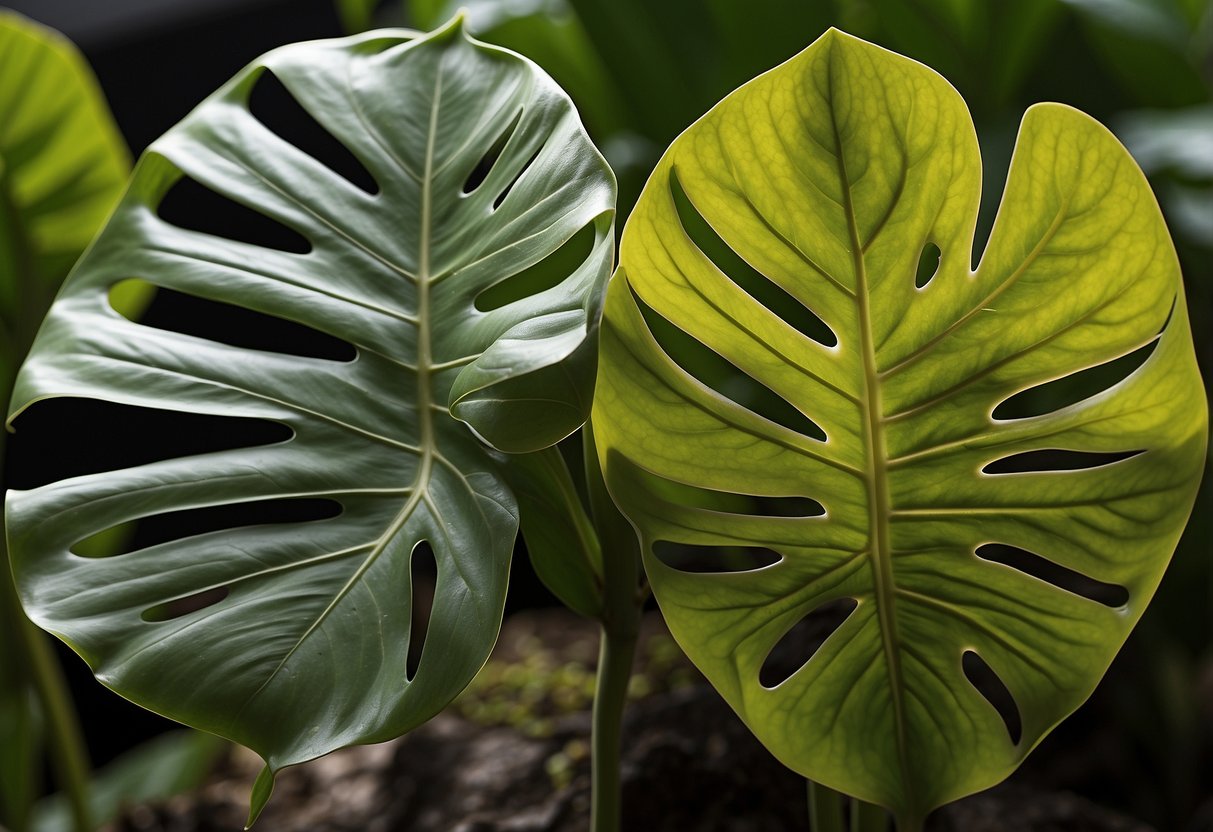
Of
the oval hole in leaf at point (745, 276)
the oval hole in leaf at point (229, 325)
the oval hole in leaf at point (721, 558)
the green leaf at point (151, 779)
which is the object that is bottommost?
the green leaf at point (151, 779)

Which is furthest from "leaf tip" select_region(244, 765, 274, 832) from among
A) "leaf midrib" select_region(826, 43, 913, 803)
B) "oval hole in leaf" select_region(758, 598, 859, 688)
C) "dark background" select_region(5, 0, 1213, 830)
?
"dark background" select_region(5, 0, 1213, 830)

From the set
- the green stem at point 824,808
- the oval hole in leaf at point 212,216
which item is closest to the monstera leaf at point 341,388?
the green stem at point 824,808

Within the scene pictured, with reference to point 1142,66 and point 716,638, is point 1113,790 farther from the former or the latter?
point 716,638

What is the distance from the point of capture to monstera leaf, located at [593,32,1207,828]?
17.0 inches

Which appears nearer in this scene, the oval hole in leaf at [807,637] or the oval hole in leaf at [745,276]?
the oval hole in leaf at [807,637]

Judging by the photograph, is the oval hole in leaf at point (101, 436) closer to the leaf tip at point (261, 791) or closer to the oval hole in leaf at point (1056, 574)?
the oval hole in leaf at point (1056, 574)

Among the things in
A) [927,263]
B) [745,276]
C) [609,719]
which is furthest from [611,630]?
[745,276]

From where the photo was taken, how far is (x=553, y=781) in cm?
89

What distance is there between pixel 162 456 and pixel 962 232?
5.56 feet

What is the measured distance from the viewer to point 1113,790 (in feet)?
4.18

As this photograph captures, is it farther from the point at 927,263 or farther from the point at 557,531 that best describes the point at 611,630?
the point at 927,263

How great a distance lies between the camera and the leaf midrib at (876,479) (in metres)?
0.44

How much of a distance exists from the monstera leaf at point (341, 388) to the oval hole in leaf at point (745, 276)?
0.31 m

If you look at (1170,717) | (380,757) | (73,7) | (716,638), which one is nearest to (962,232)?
(716,638)
